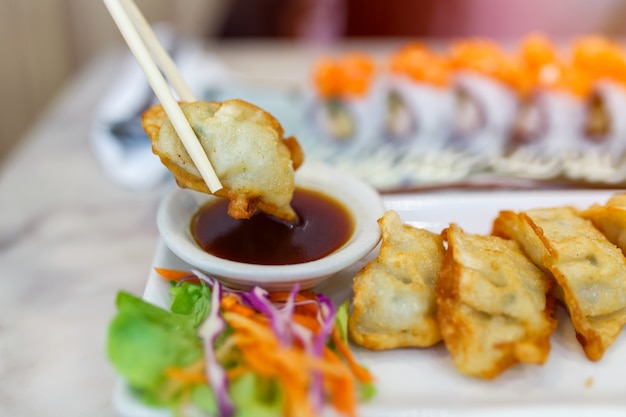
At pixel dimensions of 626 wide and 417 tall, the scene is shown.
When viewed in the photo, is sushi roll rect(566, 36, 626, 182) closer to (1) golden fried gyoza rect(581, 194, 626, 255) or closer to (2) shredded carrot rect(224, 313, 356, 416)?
(1) golden fried gyoza rect(581, 194, 626, 255)

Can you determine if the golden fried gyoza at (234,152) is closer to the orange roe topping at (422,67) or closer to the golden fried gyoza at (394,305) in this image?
the golden fried gyoza at (394,305)

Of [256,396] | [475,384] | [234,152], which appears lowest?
[475,384]

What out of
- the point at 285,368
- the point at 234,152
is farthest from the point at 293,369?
the point at 234,152

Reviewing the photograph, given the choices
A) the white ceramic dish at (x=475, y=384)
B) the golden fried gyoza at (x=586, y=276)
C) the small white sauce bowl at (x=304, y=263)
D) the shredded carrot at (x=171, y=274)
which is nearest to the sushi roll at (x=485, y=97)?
the small white sauce bowl at (x=304, y=263)

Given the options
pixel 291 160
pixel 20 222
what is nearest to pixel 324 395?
pixel 291 160

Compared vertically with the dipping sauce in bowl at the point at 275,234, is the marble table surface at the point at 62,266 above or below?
below

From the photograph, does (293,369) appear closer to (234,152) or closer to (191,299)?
(191,299)
